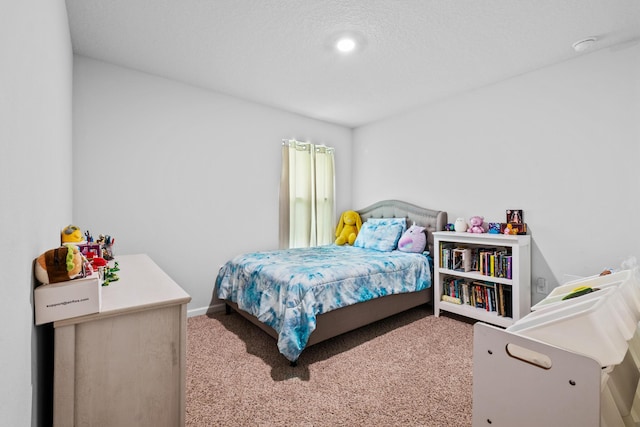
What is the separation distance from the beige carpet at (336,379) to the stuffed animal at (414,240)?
91 centimetres

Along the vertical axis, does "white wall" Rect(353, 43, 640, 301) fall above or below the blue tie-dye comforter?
above

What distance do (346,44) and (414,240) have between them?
2156 mm

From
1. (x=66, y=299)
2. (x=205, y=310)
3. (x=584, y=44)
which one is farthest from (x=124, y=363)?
(x=584, y=44)

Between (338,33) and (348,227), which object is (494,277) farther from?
(338,33)

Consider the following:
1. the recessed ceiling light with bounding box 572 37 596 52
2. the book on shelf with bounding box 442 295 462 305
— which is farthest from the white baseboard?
the recessed ceiling light with bounding box 572 37 596 52

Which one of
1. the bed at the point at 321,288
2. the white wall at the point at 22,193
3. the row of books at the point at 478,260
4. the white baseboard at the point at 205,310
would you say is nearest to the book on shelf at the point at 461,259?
the row of books at the point at 478,260

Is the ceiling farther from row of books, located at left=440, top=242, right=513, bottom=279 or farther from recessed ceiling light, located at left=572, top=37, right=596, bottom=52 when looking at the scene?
row of books, located at left=440, top=242, right=513, bottom=279

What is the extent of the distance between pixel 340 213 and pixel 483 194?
79.9 inches

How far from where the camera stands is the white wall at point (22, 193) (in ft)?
2.04

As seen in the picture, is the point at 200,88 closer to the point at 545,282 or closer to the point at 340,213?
the point at 340,213

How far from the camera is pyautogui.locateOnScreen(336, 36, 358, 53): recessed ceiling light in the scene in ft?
7.30

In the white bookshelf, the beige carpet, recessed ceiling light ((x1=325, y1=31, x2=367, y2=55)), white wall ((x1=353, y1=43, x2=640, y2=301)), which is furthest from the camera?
the white bookshelf

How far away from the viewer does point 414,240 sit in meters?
3.36

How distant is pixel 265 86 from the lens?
121 inches
